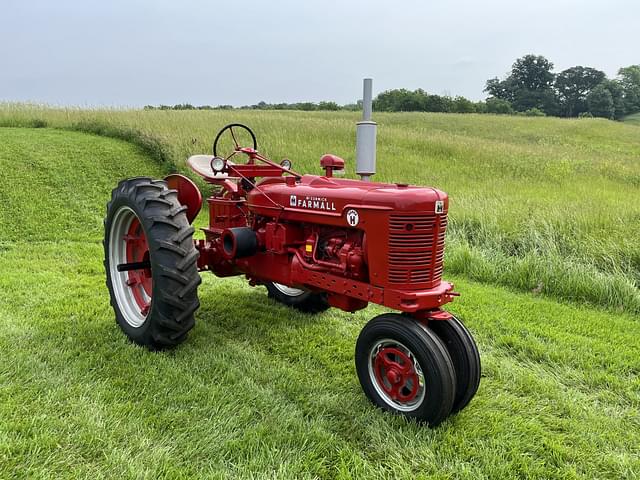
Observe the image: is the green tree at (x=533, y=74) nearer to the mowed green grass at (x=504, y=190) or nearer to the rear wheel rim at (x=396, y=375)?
the mowed green grass at (x=504, y=190)

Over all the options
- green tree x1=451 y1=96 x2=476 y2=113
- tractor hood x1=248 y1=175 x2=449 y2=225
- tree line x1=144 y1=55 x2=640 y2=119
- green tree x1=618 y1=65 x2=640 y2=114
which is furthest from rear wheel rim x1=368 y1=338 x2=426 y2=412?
green tree x1=618 y1=65 x2=640 y2=114

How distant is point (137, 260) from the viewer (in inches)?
167

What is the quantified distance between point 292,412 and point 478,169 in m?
10.5

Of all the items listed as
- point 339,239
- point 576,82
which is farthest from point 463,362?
→ point 576,82

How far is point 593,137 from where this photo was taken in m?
25.6

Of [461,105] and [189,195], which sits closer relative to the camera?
[189,195]

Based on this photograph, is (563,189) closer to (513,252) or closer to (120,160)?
(513,252)

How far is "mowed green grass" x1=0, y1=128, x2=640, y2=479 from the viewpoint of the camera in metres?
2.46

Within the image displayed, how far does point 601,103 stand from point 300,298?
73.6 metres

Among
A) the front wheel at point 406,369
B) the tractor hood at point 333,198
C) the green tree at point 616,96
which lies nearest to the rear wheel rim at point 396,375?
the front wheel at point 406,369

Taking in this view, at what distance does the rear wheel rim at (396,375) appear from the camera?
2795 millimetres

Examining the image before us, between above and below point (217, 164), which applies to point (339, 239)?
below

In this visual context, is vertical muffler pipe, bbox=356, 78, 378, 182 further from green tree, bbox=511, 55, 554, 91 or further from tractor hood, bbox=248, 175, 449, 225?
green tree, bbox=511, 55, 554, 91

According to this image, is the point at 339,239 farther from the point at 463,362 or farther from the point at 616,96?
the point at 616,96
